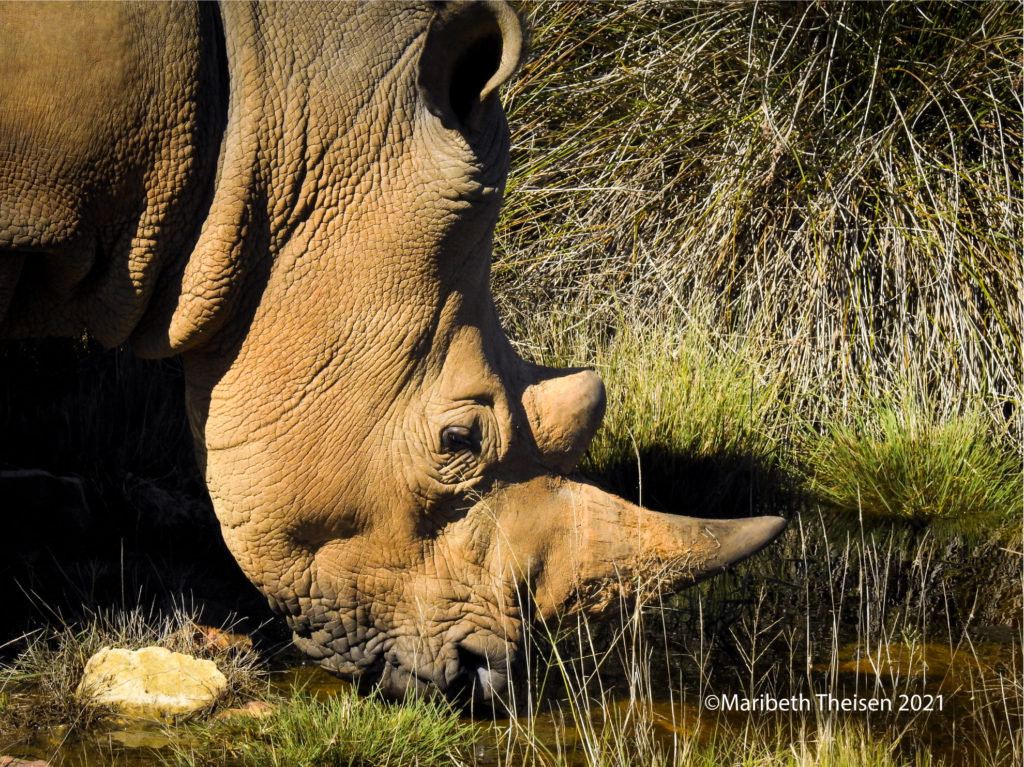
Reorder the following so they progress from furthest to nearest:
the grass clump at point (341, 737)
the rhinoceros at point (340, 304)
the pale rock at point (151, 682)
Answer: the pale rock at point (151, 682)
the grass clump at point (341, 737)
the rhinoceros at point (340, 304)

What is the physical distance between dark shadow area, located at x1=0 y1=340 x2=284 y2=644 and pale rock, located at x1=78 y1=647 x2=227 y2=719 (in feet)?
1.00

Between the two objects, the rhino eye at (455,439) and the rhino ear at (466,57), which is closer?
the rhino ear at (466,57)

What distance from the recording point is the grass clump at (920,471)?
5516 millimetres

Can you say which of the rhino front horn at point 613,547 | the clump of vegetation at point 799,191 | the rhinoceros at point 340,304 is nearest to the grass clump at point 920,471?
the clump of vegetation at point 799,191

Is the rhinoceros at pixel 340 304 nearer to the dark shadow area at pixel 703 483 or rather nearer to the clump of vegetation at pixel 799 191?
the dark shadow area at pixel 703 483

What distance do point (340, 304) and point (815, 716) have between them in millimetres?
1868

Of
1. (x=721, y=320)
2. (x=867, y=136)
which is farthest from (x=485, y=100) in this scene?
(x=867, y=136)

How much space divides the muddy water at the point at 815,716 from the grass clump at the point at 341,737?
Result: 119mm

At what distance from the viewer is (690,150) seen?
6.80 m

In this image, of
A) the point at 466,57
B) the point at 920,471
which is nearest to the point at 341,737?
the point at 466,57

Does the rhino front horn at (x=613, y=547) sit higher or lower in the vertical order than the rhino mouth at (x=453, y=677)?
higher

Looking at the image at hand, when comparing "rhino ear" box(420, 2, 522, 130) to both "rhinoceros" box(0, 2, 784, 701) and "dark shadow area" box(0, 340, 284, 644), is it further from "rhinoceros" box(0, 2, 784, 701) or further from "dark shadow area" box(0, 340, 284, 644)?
"dark shadow area" box(0, 340, 284, 644)

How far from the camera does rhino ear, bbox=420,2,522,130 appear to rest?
2.86 metres

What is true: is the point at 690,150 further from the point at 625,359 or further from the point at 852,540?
the point at 852,540
